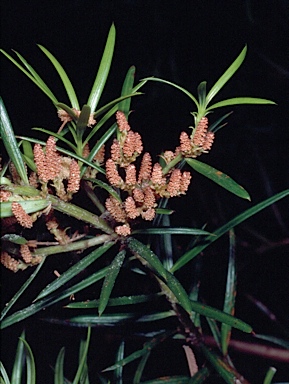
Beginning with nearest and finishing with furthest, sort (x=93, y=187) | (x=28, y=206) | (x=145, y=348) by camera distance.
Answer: (x=28, y=206), (x=93, y=187), (x=145, y=348)

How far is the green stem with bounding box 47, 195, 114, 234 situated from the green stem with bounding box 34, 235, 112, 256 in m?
0.01

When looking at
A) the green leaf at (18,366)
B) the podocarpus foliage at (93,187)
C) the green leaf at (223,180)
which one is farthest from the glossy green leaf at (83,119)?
the green leaf at (18,366)

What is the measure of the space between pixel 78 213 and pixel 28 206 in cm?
7

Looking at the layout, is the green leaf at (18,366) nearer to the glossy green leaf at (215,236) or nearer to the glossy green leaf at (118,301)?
the glossy green leaf at (118,301)

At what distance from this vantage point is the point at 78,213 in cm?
41

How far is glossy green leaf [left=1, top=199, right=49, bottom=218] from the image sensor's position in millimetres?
330

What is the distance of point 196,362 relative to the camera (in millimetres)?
650

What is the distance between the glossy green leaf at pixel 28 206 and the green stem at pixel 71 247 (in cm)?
7

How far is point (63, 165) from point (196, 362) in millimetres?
386

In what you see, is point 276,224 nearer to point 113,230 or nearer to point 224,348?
point 224,348

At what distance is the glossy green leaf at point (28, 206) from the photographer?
33 centimetres

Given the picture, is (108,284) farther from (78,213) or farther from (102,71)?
(102,71)

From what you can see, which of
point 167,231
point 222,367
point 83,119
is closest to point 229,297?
point 222,367

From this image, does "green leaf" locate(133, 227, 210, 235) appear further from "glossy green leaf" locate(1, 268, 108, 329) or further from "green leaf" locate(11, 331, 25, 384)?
"green leaf" locate(11, 331, 25, 384)
